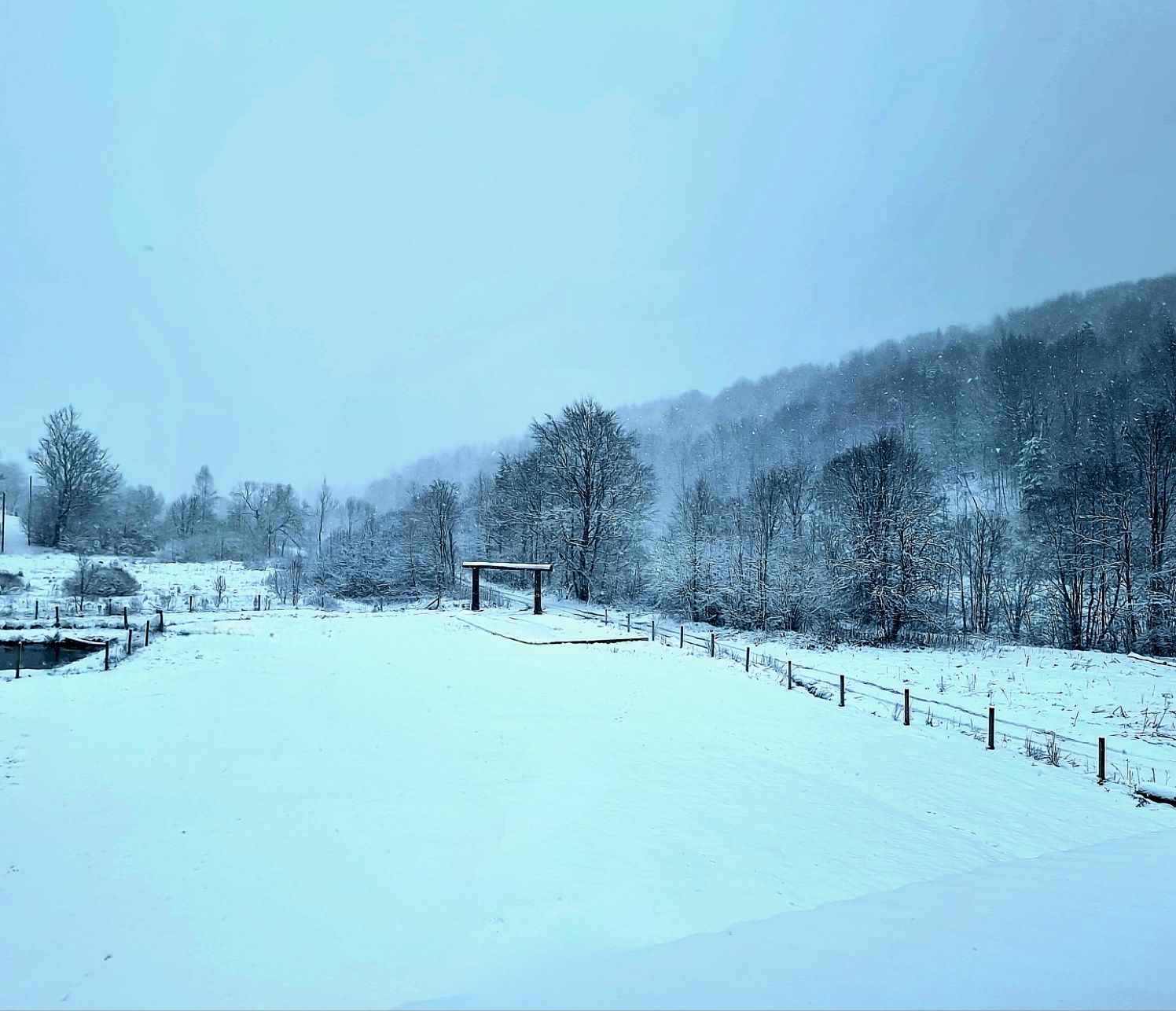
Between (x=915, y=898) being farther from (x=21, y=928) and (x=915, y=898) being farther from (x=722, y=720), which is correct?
(x=21, y=928)

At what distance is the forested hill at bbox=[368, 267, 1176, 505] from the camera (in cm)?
5519

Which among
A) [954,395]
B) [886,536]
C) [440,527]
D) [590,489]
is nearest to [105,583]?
[440,527]

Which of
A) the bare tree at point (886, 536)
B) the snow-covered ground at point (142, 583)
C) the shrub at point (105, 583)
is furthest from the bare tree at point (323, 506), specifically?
the bare tree at point (886, 536)

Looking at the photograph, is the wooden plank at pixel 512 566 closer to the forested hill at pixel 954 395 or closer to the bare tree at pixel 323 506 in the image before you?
the forested hill at pixel 954 395

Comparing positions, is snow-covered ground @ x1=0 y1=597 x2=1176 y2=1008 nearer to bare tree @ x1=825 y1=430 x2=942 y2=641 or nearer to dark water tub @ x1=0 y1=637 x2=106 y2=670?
dark water tub @ x1=0 y1=637 x2=106 y2=670

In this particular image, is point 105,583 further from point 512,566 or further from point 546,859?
point 546,859

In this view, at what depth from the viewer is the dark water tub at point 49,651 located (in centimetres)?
1981

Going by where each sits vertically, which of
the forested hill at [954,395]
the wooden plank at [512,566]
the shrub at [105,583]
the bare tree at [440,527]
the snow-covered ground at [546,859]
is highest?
the forested hill at [954,395]

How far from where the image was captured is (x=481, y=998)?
3910mm

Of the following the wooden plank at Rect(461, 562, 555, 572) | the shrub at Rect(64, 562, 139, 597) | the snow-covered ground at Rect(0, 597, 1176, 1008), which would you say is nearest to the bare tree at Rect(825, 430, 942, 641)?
the wooden plank at Rect(461, 562, 555, 572)

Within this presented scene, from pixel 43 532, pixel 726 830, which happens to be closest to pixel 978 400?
pixel 726 830

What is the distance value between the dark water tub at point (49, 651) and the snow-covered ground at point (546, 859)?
9915mm

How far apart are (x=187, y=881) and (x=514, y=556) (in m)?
40.9

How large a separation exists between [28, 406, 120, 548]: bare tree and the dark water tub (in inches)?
1082
